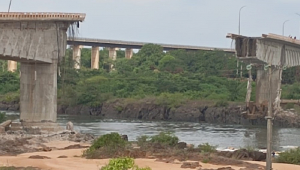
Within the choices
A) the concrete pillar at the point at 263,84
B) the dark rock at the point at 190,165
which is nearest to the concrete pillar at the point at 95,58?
the concrete pillar at the point at 263,84

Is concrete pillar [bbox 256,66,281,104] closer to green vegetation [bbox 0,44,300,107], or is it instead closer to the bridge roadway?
green vegetation [bbox 0,44,300,107]

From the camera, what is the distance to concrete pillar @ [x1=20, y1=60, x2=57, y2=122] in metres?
44.4

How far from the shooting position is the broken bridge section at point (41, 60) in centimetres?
4356

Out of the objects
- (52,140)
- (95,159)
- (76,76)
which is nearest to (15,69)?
(76,76)

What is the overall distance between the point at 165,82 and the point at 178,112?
1261cm

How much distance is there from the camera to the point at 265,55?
58.3m

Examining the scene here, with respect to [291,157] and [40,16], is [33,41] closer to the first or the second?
[40,16]

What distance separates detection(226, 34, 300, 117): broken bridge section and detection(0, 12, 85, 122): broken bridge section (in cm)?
1251

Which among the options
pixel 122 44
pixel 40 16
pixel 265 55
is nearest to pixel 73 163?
pixel 40 16

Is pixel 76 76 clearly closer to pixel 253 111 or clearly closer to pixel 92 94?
pixel 92 94

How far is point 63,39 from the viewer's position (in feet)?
149

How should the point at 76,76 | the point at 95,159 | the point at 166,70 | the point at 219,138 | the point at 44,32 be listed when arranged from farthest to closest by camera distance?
the point at 166,70
the point at 76,76
the point at 219,138
the point at 44,32
the point at 95,159

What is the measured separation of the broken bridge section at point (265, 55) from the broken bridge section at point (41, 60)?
1251 centimetres

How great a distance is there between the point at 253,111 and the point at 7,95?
39.8 meters
